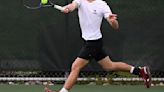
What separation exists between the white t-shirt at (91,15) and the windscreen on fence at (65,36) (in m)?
1.71

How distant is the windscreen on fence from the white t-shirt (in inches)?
67.3

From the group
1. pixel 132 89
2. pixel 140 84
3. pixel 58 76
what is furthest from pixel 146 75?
pixel 58 76

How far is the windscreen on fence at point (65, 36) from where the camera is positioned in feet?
25.6

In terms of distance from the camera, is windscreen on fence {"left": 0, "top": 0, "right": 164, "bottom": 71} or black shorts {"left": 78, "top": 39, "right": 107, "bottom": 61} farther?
windscreen on fence {"left": 0, "top": 0, "right": 164, "bottom": 71}

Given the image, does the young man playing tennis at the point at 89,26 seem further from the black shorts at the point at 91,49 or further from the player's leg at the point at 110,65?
the player's leg at the point at 110,65

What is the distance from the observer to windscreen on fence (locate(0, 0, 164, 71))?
25.6ft

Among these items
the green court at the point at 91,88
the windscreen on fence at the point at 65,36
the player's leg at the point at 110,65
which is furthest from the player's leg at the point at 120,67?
the windscreen on fence at the point at 65,36

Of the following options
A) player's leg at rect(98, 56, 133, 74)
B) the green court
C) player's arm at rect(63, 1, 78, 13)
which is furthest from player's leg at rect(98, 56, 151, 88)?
player's arm at rect(63, 1, 78, 13)

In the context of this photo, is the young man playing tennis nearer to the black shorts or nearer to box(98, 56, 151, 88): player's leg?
the black shorts

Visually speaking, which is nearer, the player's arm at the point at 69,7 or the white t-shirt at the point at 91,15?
the player's arm at the point at 69,7

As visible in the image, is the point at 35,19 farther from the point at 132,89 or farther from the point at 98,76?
the point at 132,89

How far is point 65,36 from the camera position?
25.8ft

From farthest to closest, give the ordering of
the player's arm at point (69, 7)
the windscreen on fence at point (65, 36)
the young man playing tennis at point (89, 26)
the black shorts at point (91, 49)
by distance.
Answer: the windscreen on fence at point (65, 36) < the black shorts at point (91, 49) < the young man playing tennis at point (89, 26) < the player's arm at point (69, 7)

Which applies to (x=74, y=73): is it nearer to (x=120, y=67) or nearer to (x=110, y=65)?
(x=110, y=65)
